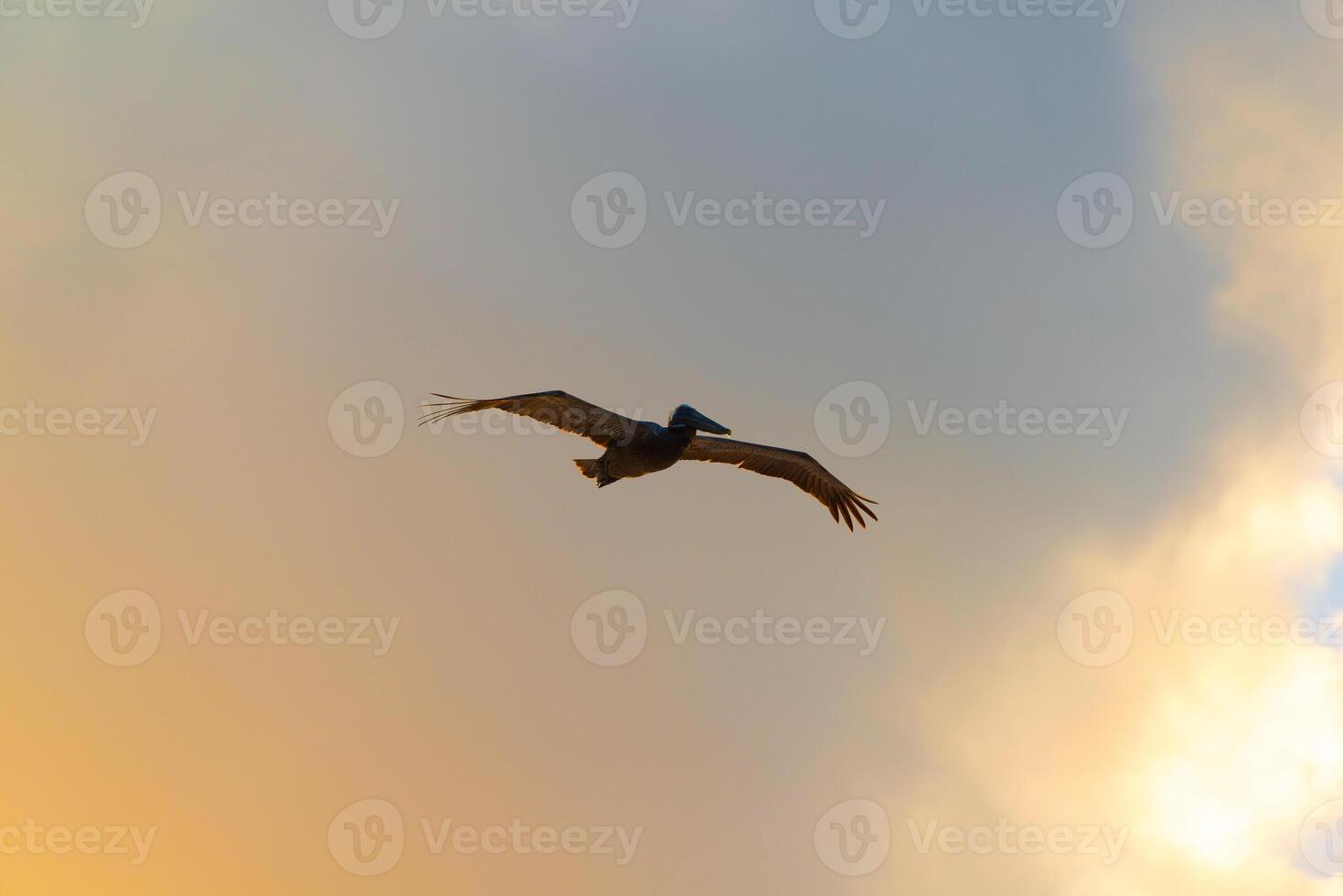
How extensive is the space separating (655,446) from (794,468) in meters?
4.43

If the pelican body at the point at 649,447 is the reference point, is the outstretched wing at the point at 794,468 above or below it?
above

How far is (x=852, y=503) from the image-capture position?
2367 centimetres

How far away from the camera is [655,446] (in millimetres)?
20188

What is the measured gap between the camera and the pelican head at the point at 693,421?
1992 cm

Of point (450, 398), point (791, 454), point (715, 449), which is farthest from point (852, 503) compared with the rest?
point (450, 398)

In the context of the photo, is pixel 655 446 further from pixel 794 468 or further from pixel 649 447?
pixel 794 468

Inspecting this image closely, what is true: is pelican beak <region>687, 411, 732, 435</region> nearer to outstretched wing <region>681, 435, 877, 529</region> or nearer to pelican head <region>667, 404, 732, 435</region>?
pelican head <region>667, 404, 732, 435</region>

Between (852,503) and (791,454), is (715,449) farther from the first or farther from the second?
(852,503)

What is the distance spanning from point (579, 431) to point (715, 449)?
3515mm

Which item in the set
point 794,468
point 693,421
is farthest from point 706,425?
point 794,468

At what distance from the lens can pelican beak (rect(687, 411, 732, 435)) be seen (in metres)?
19.9

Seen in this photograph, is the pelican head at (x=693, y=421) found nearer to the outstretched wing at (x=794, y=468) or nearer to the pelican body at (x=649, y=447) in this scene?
the pelican body at (x=649, y=447)

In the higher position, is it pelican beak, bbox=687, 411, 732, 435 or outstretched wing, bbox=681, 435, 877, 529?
outstretched wing, bbox=681, 435, 877, 529

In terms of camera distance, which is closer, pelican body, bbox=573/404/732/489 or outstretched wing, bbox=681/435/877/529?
pelican body, bbox=573/404/732/489
